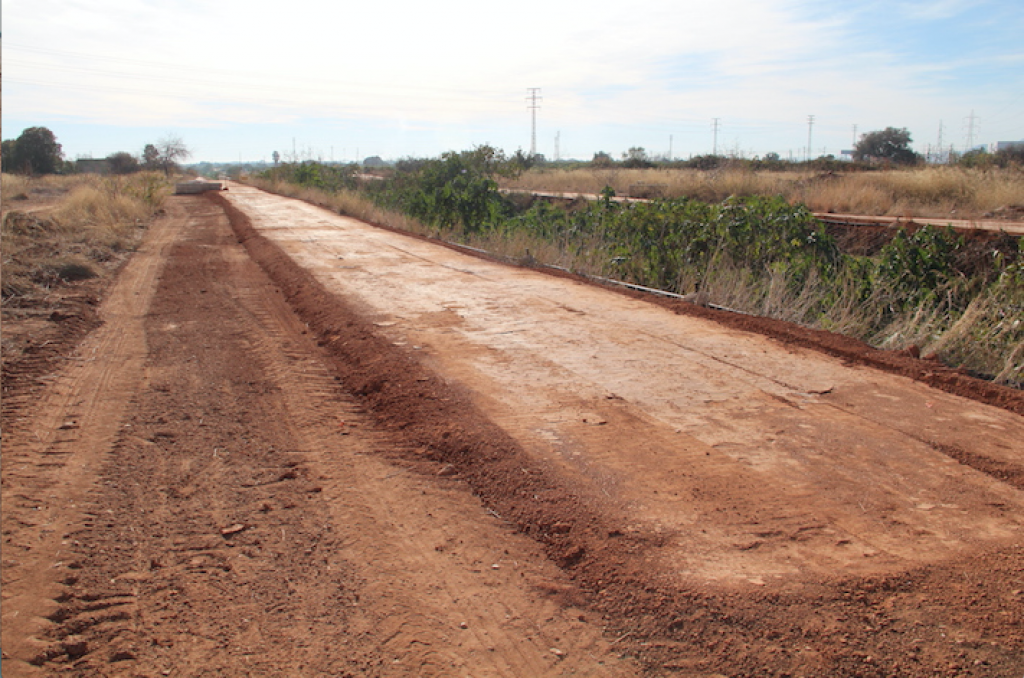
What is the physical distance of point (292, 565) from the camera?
3873mm

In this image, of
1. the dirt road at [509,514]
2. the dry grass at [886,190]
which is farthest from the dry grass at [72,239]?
the dry grass at [886,190]

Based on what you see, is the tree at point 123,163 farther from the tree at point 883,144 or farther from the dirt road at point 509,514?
the dirt road at point 509,514

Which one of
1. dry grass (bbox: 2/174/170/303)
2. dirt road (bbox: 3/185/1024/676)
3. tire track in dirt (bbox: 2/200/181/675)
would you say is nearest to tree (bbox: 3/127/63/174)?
dry grass (bbox: 2/174/170/303)

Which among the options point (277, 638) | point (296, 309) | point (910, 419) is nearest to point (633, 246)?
point (296, 309)

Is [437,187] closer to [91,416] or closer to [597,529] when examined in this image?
[91,416]

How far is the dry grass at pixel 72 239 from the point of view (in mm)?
12430

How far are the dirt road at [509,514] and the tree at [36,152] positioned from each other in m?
73.8

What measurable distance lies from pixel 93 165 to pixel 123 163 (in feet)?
10.8

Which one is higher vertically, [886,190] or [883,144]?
[883,144]

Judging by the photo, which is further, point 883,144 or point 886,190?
point 883,144

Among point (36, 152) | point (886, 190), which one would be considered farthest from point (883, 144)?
point (36, 152)

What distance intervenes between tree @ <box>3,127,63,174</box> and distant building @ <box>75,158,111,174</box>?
5.63m

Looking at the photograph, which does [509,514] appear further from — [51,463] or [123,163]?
[123,163]

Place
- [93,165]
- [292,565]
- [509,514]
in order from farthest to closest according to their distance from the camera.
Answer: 1. [93,165]
2. [509,514]
3. [292,565]
